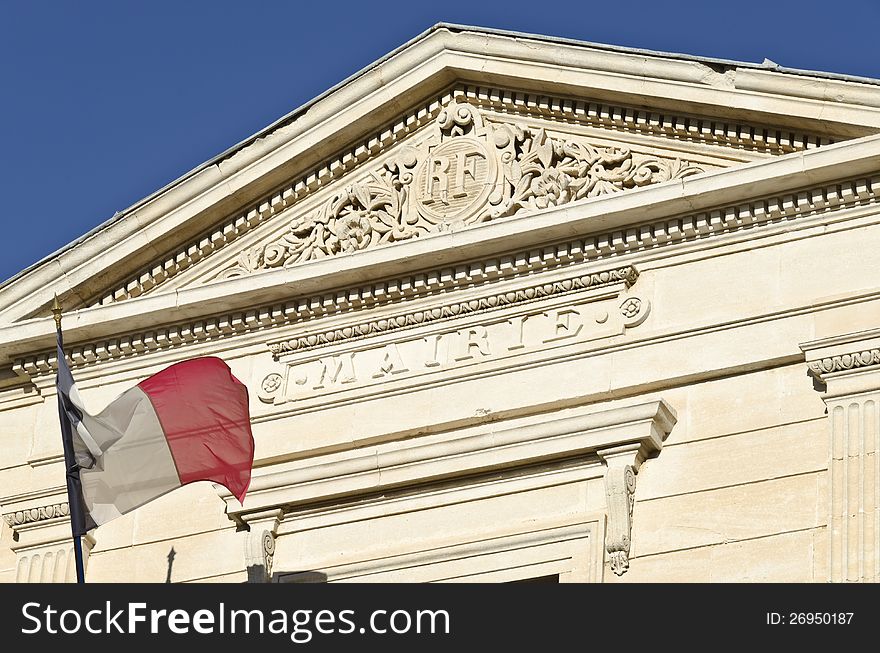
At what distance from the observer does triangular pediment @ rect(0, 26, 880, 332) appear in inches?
847

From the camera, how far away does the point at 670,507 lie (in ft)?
65.9

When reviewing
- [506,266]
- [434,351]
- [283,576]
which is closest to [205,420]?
[283,576]

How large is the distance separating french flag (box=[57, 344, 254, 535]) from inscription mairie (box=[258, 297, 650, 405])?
127 cm

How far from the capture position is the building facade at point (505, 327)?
65.9ft

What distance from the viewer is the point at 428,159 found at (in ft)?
74.0

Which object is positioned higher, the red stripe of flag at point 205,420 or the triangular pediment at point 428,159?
the triangular pediment at point 428,159

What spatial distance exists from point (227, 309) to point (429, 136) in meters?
2.16

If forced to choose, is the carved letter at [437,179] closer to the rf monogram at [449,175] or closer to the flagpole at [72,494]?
the rf monogram at [449,175]

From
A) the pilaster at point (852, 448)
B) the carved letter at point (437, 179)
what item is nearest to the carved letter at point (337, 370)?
the carved letter at point (437, 179)

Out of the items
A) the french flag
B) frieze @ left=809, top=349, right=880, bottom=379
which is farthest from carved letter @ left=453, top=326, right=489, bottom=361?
frieze @ left=809, top=349, right=880, bottom=379

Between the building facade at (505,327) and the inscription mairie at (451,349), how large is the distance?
2 centimetres

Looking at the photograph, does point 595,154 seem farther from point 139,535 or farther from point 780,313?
point 139,535

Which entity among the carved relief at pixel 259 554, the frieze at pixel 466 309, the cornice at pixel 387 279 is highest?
the cornice at pixel 387 279

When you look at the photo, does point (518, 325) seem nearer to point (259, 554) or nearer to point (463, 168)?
point (463, 168)
